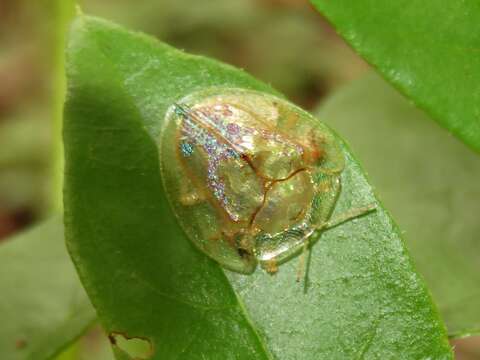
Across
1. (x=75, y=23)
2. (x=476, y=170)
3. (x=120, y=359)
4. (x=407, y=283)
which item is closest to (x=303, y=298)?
(x=407, y=283)

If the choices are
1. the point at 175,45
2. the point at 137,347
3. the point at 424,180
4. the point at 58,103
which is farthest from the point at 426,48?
the point at 175,45

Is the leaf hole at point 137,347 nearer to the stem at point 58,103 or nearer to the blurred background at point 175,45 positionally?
the stem at point 58,103

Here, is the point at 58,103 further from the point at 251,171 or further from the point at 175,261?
the point at 175,261

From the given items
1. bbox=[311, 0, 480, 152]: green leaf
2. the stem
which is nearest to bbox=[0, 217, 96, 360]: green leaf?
the stem

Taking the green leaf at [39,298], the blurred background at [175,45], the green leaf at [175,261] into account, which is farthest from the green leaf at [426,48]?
the blurred background at [175,45]

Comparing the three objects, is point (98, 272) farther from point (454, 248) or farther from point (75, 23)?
point (454, 248)

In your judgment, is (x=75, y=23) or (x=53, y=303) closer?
(x=75, y=23)

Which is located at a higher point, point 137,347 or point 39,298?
point 137,347

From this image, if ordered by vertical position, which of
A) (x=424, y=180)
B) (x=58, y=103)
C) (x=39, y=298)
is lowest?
(x=39, y=298)
